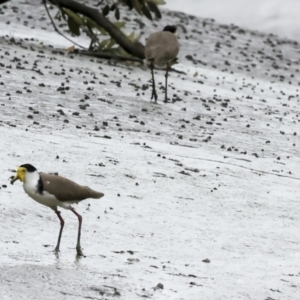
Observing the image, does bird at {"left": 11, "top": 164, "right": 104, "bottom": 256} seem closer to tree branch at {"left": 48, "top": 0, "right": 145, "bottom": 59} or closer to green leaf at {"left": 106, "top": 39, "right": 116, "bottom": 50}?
tree branch at {"left": 48, "top": 0, "right": 145, "bottom": 59}

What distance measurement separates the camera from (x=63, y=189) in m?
6.49

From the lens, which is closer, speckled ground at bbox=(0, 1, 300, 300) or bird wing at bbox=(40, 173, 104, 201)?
speckled ground at bbox=(0, 1, 300, 300)

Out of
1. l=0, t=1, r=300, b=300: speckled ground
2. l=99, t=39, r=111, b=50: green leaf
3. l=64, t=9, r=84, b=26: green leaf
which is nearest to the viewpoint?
l=0, t=1, r=300, b=300: speckled ground

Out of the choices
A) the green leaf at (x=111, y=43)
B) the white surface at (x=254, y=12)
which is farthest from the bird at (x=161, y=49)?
the white surface at (x=254, y=12)

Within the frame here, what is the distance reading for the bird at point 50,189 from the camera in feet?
21.0

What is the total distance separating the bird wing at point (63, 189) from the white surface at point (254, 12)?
16245 millimetres

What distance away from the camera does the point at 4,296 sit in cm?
551

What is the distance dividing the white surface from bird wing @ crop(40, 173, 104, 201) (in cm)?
1624

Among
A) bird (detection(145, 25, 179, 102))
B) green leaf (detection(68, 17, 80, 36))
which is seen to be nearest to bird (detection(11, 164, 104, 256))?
bird (detection(145, 25, 179, 102))

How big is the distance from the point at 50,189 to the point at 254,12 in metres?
18.7

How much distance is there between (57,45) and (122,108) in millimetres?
4308

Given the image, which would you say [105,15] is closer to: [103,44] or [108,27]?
[108,27]

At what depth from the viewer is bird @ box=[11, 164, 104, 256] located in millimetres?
6387

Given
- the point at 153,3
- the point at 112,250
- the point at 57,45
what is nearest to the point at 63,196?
the point at 112,250
